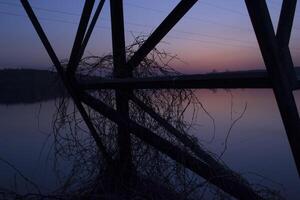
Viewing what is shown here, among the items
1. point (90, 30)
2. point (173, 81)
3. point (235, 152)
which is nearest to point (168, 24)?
point (173, 81)

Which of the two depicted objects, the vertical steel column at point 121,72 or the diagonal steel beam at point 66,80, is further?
the diagonal steel beam at point 66,80

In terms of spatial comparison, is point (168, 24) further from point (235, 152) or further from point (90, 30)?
point (235, 152)

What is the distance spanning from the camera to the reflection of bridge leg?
248 centimetres

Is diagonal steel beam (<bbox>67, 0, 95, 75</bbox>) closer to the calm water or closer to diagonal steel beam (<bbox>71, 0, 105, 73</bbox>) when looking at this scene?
diagonal steel beam (<bbox>71, 0, 105, 73</bbox>)

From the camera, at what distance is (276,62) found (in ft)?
8.21

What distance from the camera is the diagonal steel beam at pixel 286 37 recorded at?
8.30 feet

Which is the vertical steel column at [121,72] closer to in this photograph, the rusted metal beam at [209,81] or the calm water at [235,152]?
the rusted metal beam at [209,81]

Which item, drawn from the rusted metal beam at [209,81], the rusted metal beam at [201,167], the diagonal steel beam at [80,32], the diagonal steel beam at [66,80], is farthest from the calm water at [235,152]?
the rusted metal beam at [209,81]

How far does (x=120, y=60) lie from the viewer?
444 cm

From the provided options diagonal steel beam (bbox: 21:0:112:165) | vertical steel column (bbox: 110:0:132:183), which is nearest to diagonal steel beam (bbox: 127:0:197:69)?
vertical steel column (bbox: 110:0:132:183)

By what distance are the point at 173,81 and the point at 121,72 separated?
4.18ft

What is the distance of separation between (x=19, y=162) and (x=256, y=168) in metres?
7.69

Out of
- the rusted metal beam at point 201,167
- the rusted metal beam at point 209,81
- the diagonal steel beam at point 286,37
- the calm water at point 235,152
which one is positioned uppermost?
the diagonal steel beam at point 286,37

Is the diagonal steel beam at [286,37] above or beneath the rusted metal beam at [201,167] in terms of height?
above
